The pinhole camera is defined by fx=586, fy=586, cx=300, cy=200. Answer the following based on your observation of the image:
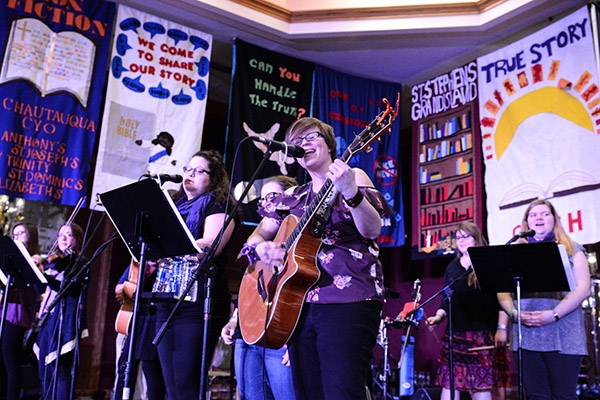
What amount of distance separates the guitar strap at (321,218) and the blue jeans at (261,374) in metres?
0.82

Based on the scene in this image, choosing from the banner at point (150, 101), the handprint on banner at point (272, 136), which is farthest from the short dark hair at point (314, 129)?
the handprint on banner at point (272, 136)

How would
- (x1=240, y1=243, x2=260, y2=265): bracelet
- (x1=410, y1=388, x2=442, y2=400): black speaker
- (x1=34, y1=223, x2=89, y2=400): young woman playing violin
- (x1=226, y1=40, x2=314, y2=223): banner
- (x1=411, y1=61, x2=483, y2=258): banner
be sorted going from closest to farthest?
(x1=240, y1=243, x2=260, y2=265): bracelet
(x1=34, y1=223, x2=89, y2=400): young woman playing violin
(x1=410, y1=388, x2=442, y2=400): black speaker
(x1=226, y1=40, x2=314, y2=223): banner
(x1=411, y1=61, x2=483, y2=258): banner

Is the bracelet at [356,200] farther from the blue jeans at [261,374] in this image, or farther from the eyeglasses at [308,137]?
the blue jeans at [261,374]

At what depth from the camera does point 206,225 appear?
3.12 metres

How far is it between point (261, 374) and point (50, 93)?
393 centimetres

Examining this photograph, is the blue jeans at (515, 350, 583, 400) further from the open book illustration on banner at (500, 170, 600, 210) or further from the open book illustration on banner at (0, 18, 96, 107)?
the open book illustration on banner at (0, 18, 96, 107)

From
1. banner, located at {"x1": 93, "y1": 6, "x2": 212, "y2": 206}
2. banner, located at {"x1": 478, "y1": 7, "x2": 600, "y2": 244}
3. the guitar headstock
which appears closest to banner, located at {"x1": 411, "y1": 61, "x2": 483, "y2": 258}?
banner, located at {"x1": 478, "y1": 7, "x2": 600, "y2": 244}

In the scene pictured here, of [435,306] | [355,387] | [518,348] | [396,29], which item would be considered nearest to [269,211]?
[355,387]

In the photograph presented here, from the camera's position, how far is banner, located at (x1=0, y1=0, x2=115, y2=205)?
5402 mm

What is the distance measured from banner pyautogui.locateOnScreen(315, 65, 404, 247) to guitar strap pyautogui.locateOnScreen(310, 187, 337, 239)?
492 centimetres

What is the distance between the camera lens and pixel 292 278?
84.7 inches

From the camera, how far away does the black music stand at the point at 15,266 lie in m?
3.97

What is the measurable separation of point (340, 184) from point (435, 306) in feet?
22.1

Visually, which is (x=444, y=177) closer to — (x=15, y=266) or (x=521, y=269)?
(x=521, y=269)
